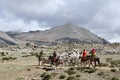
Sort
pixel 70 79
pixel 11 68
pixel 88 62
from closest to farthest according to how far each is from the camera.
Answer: pixel 70 79, pixel 88 62, pixel 11 68

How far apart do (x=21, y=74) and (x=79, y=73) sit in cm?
1103

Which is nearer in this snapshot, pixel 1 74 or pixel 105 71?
pixel 105 71

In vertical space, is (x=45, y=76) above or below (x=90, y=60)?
below

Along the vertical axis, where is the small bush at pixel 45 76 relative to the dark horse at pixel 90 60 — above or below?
below

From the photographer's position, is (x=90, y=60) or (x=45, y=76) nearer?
(x=45, y=76)

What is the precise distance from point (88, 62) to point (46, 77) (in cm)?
1035

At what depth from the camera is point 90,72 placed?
53062 millimetres

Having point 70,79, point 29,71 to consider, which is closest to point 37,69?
point 29,71

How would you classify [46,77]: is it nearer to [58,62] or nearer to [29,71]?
[29,71]

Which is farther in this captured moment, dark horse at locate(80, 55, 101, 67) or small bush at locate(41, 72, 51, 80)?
dark horse at locate(80, 55, 101, 67)

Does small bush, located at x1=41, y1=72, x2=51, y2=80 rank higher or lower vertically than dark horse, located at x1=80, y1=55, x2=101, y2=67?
lower

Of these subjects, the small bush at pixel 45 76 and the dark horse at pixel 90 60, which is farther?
the dark horse at pixel 90 60

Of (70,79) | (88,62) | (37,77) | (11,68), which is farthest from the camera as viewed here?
(11,68)

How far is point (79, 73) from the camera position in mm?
53562
